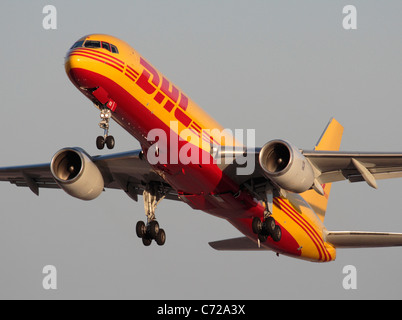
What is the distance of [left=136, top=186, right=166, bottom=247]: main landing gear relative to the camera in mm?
35406

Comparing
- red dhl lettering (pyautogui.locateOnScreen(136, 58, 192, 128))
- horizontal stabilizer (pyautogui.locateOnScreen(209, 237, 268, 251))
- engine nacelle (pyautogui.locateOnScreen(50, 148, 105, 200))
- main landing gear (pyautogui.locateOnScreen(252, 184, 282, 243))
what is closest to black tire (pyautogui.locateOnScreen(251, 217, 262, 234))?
main landing gear (pyautogui.locateOnScreen(252, 184, 282, 243))

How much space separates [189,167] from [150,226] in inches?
209

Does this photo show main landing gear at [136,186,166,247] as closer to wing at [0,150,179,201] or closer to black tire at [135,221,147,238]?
black tire at [135,221,147,238]

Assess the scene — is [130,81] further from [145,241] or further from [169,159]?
[145,241]

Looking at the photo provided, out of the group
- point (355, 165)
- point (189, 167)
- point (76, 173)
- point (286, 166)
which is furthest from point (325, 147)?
point (76, 173)

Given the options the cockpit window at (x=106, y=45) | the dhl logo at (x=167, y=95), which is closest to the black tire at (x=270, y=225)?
the dhl logo at (x=167, y=95)

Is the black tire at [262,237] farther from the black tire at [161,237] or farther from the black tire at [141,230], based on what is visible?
the black tire at [141,230]

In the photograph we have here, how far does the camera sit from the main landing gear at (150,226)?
35.4 metres

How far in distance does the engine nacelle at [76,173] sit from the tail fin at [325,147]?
11.3 metres

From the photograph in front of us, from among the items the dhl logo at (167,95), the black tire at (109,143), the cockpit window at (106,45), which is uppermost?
the cockpit window at (106,45)

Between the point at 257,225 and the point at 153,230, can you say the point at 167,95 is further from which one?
the point at 257,225

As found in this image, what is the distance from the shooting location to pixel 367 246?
38.8 meters

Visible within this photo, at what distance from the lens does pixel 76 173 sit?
3509 centimetres

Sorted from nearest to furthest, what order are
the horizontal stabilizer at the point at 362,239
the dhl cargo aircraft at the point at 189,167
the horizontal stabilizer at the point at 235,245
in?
the dhl cargo aircraft at the point at 189,167 < the horizontal stabilizer at the point at 362,239 < the horizontal stabilizer at the point at 235,245
